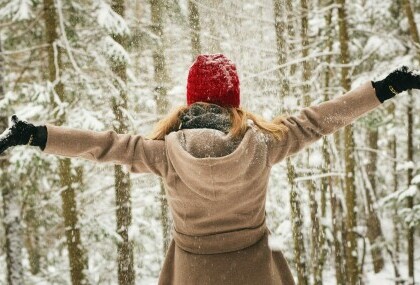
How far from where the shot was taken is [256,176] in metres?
2.09

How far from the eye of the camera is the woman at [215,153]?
198 centimetres

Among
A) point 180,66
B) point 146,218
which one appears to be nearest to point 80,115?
point 180,66

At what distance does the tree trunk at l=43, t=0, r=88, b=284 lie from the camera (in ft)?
25.6

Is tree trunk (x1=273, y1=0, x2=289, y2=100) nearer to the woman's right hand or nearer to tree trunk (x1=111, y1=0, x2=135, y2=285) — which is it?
tree trunk (x1=111, y1=0, x2=135, y2=285)

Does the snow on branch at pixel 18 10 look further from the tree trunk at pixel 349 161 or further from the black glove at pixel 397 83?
the black glove at pixel 397 83

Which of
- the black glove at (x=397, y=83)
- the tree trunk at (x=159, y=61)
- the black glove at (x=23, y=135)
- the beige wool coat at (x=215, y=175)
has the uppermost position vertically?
the tree trunk at (x=159, y=61)

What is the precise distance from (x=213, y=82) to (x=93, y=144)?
0.67 m

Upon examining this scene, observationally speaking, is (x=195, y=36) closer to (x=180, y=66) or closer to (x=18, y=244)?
(x=180, y=66)

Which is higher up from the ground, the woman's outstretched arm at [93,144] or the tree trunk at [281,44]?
the tree trunk at [281,44]

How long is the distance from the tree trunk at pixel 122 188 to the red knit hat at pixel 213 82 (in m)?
6.31

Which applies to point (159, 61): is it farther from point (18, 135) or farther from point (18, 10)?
point (18, 135)

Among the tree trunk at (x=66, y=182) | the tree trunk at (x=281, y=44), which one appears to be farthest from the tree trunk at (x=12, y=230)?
the tree trunk at (x=281, y=44)

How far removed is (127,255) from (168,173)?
804cm

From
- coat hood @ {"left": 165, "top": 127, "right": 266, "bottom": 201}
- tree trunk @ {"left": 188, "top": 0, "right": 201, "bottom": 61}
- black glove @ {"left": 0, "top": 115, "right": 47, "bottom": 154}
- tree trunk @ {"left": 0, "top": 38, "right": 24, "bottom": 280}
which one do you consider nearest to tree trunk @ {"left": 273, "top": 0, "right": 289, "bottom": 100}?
tree trunk @ {"left": 188, "top": 0, "right": 201, "bottom": 61}
